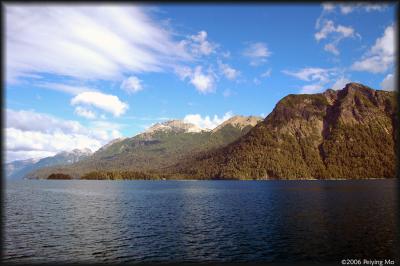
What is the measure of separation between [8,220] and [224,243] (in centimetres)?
6122

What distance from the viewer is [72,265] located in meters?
54.1

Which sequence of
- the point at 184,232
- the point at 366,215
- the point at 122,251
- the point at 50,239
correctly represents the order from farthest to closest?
the point at 366,215, the point at 184,232, the point at 50,239, the point at 122,251

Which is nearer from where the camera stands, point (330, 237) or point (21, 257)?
point (21, 257)

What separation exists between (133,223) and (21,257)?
37.2 meters

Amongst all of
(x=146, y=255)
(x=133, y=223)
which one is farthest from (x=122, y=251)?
(x=133, y=223)

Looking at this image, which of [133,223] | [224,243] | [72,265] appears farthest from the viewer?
[133,223]

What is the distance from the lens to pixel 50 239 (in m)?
73.1

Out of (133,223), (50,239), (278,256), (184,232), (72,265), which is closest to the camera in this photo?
(72,265)

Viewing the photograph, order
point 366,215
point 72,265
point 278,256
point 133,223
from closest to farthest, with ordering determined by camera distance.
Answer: point 72,265 < point 278,256 < point 133,223 < point 366,215

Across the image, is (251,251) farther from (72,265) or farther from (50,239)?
(50,239)

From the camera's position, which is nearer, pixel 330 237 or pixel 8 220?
pixel 330 237

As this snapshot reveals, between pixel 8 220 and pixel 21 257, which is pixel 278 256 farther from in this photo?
pixel 8 220

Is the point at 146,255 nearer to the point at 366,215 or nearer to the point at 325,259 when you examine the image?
the point at 325,259

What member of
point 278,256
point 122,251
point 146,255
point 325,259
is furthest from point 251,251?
point 122,251
